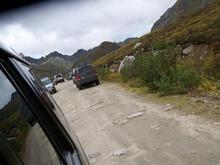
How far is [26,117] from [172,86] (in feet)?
42.7

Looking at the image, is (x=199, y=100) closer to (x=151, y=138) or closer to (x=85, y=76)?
(x=151, y=138)

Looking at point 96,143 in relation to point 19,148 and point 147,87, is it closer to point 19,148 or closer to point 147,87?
point 19,148

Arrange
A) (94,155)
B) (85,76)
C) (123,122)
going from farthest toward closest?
(85,76) → (123,122) → (94,155)

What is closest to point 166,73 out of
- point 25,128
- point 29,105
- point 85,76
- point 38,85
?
point 85,76

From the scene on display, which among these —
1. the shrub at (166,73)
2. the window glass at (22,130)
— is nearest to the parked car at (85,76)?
A: the shrub at (166,73)

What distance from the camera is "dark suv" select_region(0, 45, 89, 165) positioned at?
1711 mm

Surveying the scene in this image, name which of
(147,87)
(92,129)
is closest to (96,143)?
(92,129)

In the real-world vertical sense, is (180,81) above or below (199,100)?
below

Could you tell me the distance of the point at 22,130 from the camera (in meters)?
2.02

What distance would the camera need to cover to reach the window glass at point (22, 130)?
69.9 inches

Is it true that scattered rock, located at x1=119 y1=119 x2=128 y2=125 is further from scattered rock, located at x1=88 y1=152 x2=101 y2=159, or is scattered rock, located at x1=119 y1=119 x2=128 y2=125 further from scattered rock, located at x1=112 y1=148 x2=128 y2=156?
scattered rock, located at x1=112 y1=148 x2=128 y2=156

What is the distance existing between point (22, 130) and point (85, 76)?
28.0 m

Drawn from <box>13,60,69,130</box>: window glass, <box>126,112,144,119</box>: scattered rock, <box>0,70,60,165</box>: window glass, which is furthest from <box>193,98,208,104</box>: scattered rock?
<box>0,70,60,165</box>: window glass

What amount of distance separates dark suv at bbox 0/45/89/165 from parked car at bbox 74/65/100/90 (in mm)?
26930
